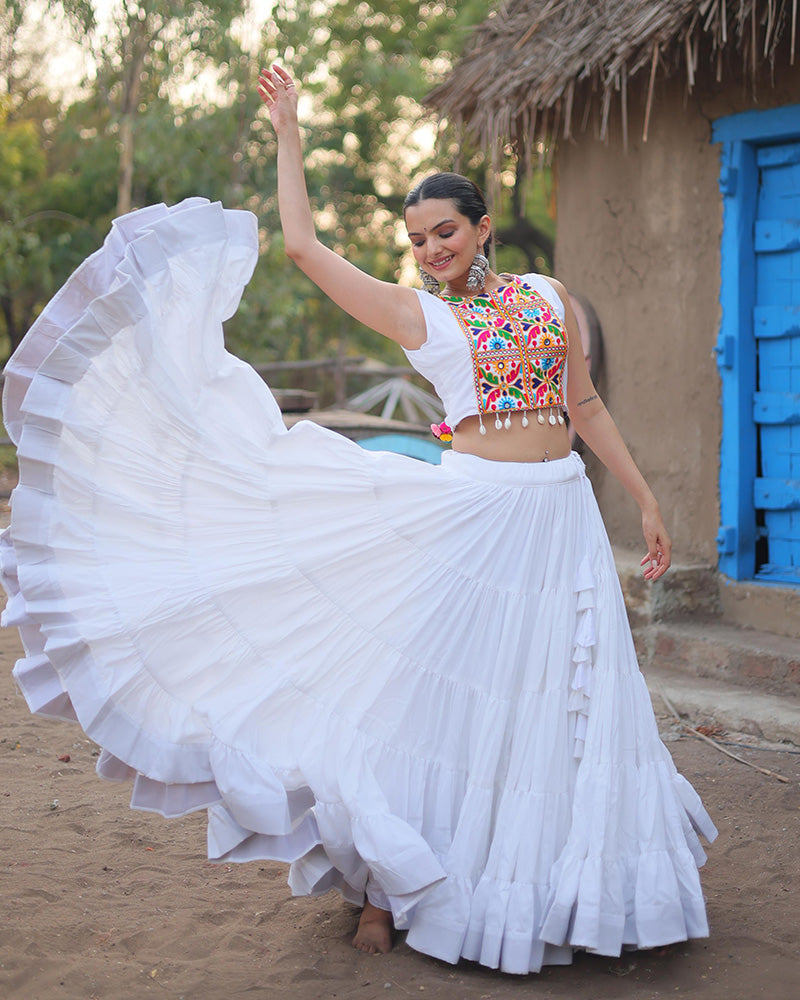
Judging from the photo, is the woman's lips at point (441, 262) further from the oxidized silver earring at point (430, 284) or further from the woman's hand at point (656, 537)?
the woman's hand at point (656, 537)

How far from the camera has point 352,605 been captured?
2.86 m

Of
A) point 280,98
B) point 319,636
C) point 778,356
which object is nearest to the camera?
point 280,98

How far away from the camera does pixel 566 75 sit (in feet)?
18.4

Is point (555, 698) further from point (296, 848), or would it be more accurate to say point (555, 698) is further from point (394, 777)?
point (296, 848)

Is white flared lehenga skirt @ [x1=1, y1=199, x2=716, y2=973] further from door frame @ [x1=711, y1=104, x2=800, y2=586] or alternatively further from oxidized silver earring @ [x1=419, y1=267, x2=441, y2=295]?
door frame @ [x1=711, y1=104, x2=800, y2=586]

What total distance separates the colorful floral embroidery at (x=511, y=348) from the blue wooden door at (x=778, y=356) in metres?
2.86

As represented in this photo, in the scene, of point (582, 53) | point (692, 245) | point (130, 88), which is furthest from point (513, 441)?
A: point (130, 88)

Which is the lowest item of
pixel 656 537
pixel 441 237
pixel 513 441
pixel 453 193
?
pixel 656 537

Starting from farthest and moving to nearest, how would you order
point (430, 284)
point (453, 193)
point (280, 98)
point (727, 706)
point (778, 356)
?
point (778, 356) → point (727, 706) → point (430, 284) → point (453, 193) → point (280, 98)

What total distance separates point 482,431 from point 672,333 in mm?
3217

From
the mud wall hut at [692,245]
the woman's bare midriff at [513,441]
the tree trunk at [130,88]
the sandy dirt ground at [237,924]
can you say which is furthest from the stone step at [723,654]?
the tree trunk at [130,88]

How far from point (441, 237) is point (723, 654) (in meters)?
3.07

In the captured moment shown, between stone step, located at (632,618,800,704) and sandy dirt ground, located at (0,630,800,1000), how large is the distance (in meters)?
0.78

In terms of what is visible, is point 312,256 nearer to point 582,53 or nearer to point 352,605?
point 352,605
